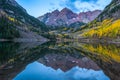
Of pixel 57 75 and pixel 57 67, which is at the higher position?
pixel 57 75

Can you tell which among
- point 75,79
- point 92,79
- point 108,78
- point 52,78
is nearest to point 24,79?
point 52,78

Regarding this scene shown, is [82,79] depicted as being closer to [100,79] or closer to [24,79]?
[100,79]

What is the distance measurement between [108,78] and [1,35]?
559 feet

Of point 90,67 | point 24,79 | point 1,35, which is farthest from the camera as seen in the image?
point 1,35

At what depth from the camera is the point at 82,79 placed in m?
34.2

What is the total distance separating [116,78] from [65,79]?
7141 millimetres

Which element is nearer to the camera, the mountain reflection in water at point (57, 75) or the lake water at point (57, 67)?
the mountain reflection in water at point (57, 75)

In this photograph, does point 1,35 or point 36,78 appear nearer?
point 36,78

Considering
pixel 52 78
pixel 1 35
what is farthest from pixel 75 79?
pixel 1 35

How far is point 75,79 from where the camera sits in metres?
33.7

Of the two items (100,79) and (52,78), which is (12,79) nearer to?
(52,78)

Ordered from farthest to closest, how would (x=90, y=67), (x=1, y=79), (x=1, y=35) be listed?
(x=1, y=35) < (x=90, y=67) < (x=1, y=79)

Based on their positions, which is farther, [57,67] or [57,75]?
[57,67]

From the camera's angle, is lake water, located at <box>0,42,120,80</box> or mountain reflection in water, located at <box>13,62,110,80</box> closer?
mountain reflection in water, located at <box>13,62,110,80</box>
